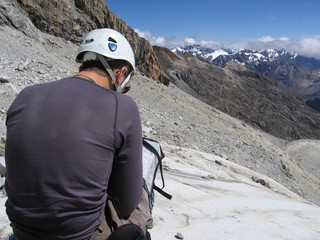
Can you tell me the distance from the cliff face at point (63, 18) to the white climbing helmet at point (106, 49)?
23.9 m

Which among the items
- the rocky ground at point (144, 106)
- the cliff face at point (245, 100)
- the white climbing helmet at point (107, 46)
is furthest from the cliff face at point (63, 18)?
the cliff face at point (245, 100)

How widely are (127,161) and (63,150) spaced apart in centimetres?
60

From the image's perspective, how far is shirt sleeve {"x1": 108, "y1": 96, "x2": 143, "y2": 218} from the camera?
7.52 ft

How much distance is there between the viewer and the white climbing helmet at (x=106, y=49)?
2693 mm

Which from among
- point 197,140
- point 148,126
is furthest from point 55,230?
point 197,140

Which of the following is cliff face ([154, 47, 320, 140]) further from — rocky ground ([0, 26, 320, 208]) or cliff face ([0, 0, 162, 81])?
rocky ground ([0, 26, 320, 208])

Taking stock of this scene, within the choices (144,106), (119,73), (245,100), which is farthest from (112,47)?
(245,100)

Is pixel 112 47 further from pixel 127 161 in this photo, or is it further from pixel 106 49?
pixel 127 161

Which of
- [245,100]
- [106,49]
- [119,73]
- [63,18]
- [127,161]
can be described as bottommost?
[127,161]

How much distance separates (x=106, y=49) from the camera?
106 inches

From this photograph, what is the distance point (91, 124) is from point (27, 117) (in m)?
0.52

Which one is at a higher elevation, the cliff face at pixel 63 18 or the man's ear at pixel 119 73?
the cliff face at pixel 63 18

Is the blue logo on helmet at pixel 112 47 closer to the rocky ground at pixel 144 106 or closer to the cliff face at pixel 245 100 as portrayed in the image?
the rocky ground at pixel 144 106

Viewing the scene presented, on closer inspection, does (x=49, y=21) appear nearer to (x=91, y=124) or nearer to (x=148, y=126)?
(x=148, y=126)
